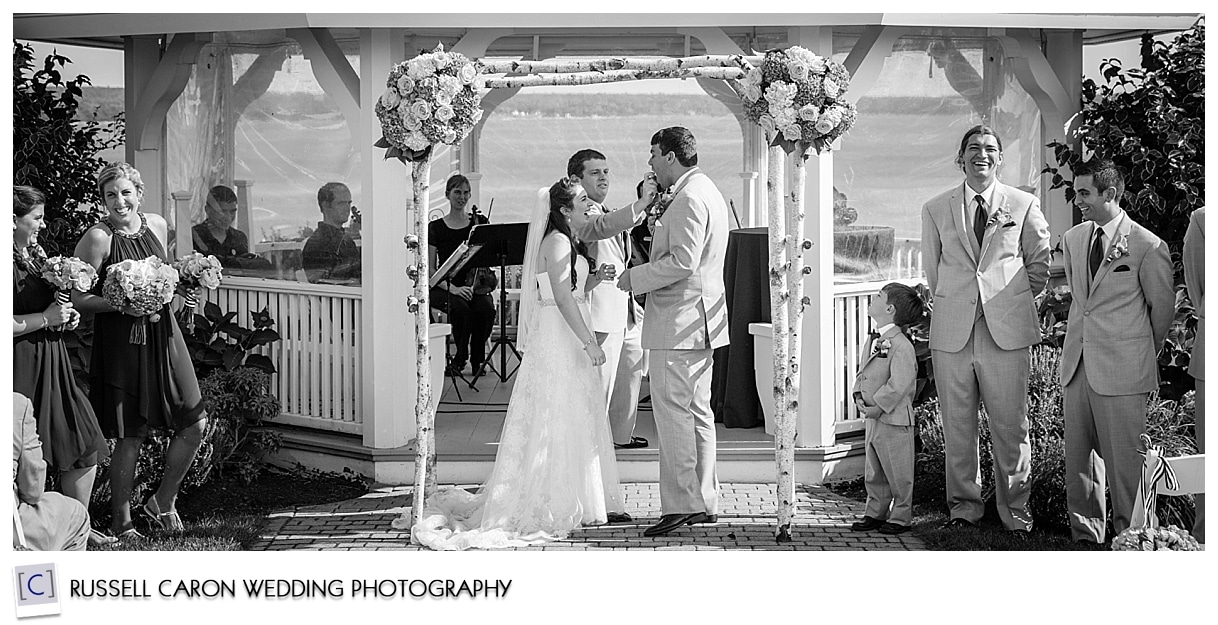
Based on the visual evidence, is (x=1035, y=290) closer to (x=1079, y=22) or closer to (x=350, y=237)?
(x=1079, y=22)

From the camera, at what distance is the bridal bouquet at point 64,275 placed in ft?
19.6

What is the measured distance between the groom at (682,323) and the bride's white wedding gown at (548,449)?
0.37m

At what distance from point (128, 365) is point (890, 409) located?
3753 mm

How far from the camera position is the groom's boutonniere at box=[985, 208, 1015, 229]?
20.7ft

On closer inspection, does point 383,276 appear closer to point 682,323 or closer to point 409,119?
point 409,119

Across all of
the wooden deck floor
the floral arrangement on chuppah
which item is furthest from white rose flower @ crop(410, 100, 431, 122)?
the wooden deck floor

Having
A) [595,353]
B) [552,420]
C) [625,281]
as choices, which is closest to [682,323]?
[625,281]

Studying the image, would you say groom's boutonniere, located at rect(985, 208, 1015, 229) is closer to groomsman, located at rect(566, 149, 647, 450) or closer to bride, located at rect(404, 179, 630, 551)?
groomsman, located at rect(566, 149, 647, 450)

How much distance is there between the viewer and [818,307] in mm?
7727

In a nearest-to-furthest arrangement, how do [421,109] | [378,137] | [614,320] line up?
[421,109]
[614,320]
[378,137]

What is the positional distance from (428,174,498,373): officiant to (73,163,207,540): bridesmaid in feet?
11.7

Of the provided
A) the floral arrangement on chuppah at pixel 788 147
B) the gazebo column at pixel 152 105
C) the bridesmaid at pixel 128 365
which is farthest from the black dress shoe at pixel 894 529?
the gazebo column at pixel 152 105

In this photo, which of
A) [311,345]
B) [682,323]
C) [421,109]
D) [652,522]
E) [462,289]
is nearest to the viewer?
[421,109]
